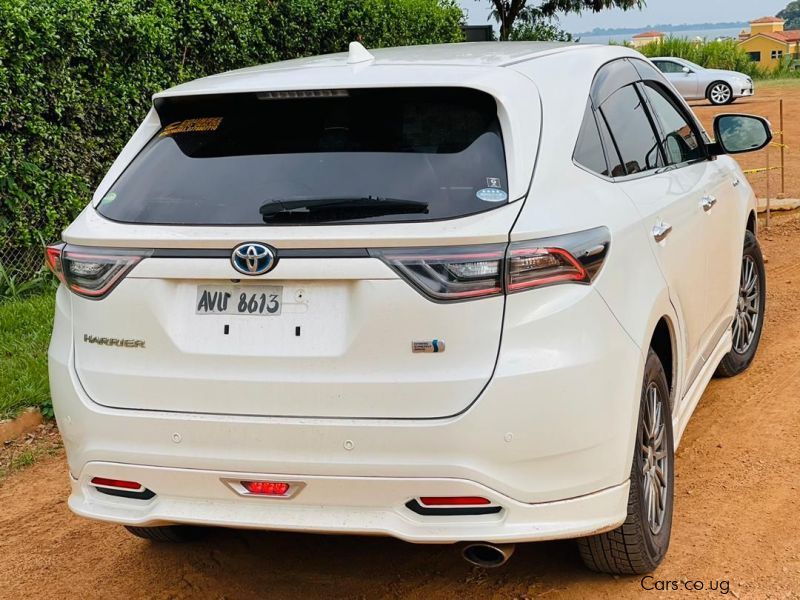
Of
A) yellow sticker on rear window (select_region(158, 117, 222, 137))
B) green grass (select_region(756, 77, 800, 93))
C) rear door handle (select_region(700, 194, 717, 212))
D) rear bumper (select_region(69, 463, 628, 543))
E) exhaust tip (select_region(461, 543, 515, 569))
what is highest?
yellow sticker on rear window (select_region(158, 117, 222, 137))

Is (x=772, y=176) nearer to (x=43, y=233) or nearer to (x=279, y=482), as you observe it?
(x=43, y=233)

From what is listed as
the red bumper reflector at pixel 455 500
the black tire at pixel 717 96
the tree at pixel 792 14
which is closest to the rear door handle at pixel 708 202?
the red bumper reflector at pixel 455 500

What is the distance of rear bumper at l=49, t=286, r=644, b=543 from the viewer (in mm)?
3023

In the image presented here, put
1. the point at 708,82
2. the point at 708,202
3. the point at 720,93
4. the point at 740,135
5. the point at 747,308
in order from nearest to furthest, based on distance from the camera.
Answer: the point at 708,202 < the point at 740,135 < the point at 747,308 < the point at 720,93 < the point at 708,82

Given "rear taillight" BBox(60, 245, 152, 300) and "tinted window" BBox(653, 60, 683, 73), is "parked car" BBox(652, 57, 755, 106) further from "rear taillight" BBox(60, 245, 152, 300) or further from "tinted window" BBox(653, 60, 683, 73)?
"rear taillight" BBox(60, 245, 152, 300)

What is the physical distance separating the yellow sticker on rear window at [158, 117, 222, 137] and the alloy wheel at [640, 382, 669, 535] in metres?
1.69

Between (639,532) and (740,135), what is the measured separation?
2432 mm

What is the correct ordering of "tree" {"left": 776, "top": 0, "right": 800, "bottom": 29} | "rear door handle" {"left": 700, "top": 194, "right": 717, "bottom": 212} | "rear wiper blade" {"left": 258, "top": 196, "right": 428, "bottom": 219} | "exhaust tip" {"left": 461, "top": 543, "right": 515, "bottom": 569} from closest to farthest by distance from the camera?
"rear wiper blade" {"left": 258, "top": 196, "right": 428, "bottom": 219}, "exhaust tip" {"left": 461, "top": 543, "right": 515, "bottom": 569}, "rear door handle" {"left": 700, "top": 194, "right": 717, "bottom": 212}, "tree" {"left": 776, "top": 0, "right": 800, "bottom": 29}

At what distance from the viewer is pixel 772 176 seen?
1477 centimetres

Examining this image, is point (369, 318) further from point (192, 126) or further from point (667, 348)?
point (667, 348)

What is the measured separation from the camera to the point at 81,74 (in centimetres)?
810

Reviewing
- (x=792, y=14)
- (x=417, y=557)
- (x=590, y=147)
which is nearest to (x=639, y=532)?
(x=417, y=557)

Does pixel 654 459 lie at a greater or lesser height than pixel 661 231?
lesser

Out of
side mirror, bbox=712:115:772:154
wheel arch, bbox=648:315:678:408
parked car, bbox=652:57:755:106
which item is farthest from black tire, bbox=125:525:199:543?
parked car, bbox=652:57:755:106
